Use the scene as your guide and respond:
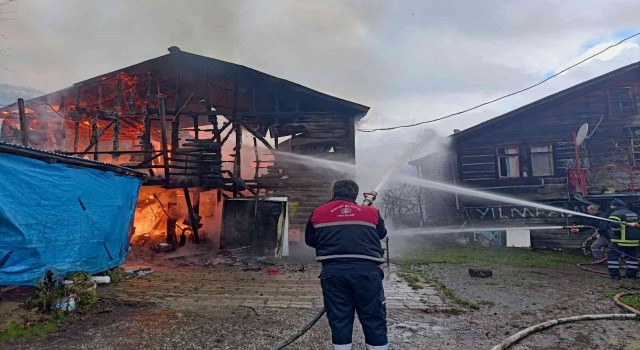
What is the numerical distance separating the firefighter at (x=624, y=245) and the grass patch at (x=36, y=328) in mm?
11059

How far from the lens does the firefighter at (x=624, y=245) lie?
8273 mm

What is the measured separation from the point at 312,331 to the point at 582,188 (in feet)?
43.0

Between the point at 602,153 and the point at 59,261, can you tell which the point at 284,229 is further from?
the point at 602,153

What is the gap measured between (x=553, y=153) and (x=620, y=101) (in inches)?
140

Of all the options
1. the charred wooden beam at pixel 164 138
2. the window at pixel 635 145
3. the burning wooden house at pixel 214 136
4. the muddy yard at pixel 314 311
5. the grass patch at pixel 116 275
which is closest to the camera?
the muddy yard at pixel 314 311

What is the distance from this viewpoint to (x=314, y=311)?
5754 mm

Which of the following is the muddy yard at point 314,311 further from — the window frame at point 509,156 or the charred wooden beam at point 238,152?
the window frame at point 509,156

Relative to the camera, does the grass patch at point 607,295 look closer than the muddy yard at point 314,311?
No

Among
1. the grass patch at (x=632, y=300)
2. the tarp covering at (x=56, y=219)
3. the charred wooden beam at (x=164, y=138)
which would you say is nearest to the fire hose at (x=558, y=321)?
the grass patch at (x=632, y=300)

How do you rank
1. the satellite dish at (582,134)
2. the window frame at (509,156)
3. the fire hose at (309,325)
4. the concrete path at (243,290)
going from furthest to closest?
the window frame at (509,156), the satellite dish at (582,134), the concrete path at (243,290), the fire hose at (309,325)

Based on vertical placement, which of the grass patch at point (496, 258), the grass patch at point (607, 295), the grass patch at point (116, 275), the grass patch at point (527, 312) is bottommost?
the grass patch at point (496, 258)

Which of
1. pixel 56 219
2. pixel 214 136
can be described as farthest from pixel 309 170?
pixel 56 219

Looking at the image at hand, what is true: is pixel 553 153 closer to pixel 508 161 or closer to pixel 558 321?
pixel 508 161

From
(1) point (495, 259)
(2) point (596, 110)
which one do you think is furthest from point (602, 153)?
(1) point (495, 259)
